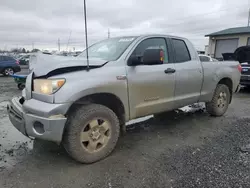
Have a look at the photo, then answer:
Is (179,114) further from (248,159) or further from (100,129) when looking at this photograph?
(100,129)

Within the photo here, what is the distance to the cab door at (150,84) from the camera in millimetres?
3344

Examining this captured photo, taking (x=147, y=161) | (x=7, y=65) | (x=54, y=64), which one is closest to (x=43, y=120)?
(x=54, y=64)

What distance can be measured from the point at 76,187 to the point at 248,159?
247 cm

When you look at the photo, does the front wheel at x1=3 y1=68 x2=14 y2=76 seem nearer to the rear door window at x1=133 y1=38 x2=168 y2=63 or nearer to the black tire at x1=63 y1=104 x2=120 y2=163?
the rear door window at x1=133 y1=38 x2=168 y2=63

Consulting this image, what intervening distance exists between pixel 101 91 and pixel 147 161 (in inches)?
47.7

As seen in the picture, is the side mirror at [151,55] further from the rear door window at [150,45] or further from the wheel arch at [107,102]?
the wheel arch at [107,102]

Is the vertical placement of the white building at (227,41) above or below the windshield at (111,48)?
above

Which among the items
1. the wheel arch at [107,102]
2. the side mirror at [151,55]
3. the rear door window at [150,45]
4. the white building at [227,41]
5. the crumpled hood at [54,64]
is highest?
the white building at [227,41]

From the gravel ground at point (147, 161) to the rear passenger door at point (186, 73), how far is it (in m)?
0.70

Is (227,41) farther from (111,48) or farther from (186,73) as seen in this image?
(111,48)

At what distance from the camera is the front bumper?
259cm

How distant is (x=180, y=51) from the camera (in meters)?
4.25

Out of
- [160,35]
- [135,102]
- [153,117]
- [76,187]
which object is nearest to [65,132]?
[76,187]

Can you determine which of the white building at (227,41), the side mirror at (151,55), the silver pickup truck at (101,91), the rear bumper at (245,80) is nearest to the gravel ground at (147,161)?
the silver pickup truck at (101,91)
